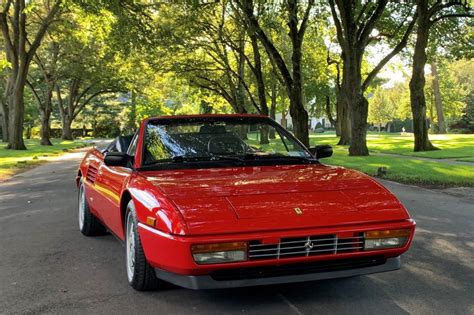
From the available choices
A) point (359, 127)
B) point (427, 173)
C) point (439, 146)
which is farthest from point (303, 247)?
point (439, 146)

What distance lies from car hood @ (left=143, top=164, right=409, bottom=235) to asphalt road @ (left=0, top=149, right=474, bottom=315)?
702mm

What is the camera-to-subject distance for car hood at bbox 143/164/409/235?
12.1 feet

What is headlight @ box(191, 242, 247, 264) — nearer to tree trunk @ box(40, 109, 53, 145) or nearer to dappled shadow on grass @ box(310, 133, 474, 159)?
dappled shadow on grass @ box(310, 133, 474, 159)

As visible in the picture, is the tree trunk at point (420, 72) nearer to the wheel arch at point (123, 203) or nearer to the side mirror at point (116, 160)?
the side mirror at point (116, 160)

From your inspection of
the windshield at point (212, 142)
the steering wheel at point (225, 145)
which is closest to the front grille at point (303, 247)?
the windshield at point (212, 142)

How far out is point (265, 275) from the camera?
3.75m

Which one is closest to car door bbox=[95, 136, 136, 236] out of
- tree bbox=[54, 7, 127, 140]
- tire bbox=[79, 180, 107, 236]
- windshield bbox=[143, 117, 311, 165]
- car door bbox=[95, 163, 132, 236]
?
car door bbox=[95, 163, 132, 236]

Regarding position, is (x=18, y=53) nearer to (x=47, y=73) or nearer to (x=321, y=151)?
(x=47, y=73)

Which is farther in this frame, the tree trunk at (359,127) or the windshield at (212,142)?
the tree trunk at (359,127)

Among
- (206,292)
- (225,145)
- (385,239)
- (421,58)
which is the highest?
(421,58)

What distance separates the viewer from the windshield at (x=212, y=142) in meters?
5.15

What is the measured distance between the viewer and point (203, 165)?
4957 millimetres

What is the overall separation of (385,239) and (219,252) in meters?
1.23

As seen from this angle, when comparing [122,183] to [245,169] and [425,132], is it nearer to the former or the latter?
[245,169]
